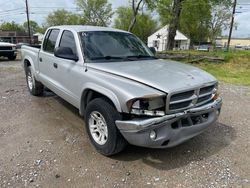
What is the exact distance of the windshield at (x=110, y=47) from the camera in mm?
4027

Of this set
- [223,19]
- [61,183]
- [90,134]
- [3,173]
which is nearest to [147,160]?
[90,134]

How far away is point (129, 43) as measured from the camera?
15.4 feet

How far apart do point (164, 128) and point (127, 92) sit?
613mm

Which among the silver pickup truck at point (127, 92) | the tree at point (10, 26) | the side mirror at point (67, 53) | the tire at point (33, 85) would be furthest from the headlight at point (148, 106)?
the tree at point (10, 26)

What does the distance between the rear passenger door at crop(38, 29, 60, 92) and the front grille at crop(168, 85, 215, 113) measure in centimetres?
262

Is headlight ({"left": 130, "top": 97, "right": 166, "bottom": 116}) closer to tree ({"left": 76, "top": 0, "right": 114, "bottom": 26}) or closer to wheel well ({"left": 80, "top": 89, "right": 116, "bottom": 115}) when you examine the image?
wheel well ({"left": 80, "top": 89, "right": 116, "bottom": 115})

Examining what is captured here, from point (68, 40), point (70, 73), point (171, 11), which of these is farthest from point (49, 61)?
point (171, 11)

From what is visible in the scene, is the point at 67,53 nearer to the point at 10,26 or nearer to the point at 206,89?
the point at 206,89

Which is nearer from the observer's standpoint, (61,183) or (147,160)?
(61,183)

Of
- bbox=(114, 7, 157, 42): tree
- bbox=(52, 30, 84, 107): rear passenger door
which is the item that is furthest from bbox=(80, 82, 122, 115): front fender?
bbox=(114, 7, 157, 42): tree

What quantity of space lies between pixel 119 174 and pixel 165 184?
58cm

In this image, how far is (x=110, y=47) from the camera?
4.29m

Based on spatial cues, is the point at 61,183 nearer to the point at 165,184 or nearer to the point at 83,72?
the point at 165,184

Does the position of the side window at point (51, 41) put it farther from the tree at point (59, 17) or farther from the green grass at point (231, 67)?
the tree at point (59, 17)
